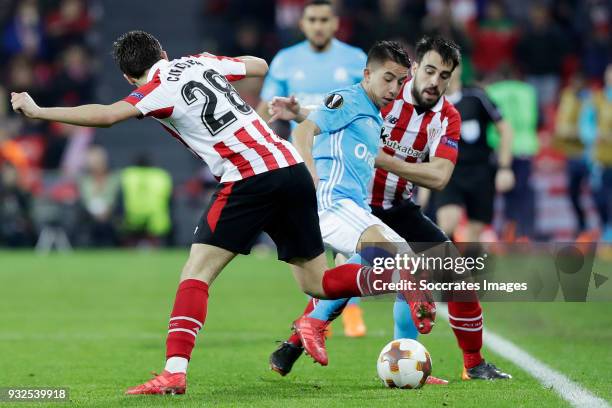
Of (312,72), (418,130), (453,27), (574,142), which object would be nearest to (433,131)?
(418,130)

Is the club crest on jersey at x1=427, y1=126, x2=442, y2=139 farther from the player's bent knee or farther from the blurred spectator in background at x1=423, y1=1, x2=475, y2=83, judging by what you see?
the blurred spectator in background at x1=423, y1=1, x2=475, y2=83

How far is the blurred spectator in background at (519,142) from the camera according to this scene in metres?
15.9

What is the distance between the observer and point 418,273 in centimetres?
665

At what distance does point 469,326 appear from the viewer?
7094 mm

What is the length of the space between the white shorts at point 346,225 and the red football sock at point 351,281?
1.09ft

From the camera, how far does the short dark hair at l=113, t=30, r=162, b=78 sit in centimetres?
640

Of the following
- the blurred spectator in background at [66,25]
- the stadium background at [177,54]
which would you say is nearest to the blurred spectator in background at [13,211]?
the stadium background at [177,54]

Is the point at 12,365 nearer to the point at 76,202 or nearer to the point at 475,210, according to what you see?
the point at 475,210

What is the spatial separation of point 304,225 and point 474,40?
14.2 meters

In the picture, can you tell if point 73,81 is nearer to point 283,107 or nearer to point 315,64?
point 315,64

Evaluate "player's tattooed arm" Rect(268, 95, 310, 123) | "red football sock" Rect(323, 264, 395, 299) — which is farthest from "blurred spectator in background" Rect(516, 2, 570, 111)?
"red football sock" Rect(323, 264, 395, 299)

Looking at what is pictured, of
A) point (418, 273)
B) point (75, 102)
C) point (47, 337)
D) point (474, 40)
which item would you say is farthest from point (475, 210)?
point (75, 102)

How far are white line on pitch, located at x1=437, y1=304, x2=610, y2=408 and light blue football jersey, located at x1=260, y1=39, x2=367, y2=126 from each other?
2312 millimetres

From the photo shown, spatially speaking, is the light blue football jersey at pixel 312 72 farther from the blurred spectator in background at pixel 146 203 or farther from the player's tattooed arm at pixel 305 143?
the blurred spectator in background at pixel 146 203
